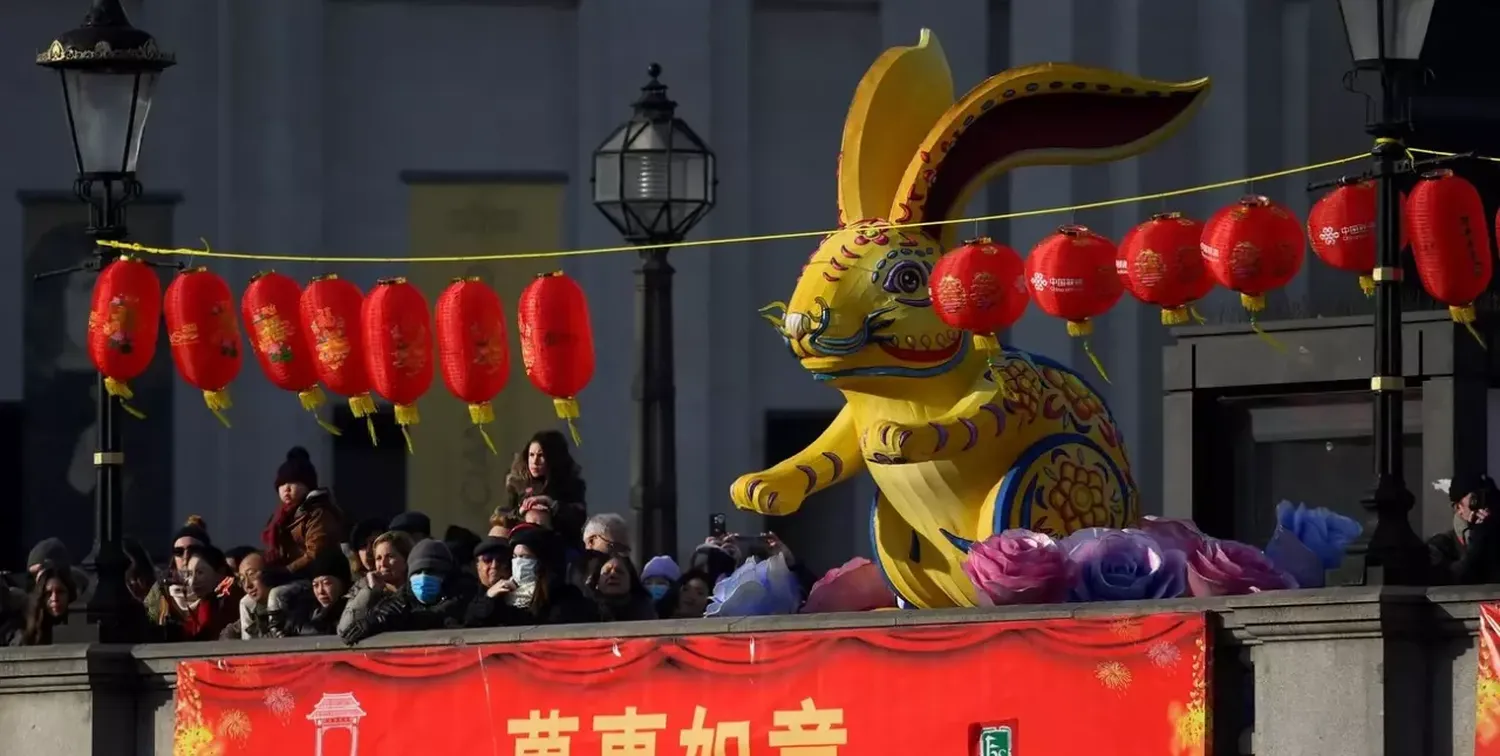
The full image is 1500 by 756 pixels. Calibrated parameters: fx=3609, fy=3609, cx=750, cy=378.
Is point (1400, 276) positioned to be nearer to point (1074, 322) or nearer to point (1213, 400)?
point (1074, 322)

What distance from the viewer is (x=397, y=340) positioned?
61.2 feet

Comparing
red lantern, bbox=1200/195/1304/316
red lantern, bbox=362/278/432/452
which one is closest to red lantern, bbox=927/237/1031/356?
red lantern, bbox=1200/195/1304/316

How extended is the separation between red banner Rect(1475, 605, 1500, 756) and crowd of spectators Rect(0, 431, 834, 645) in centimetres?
432

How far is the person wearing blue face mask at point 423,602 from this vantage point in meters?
16.2

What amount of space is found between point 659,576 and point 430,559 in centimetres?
188

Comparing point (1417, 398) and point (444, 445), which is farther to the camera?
point (444, 445)

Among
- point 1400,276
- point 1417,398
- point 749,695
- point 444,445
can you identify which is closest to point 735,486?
point 749,695

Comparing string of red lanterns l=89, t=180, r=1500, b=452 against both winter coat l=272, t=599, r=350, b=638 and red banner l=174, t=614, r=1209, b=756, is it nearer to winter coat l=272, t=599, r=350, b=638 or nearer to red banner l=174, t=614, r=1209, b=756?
winter coat l=272, t=599, r=350, b=638

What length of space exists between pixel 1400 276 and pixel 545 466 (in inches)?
228

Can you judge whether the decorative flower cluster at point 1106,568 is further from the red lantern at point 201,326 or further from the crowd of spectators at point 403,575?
the red lantern at point 201,326

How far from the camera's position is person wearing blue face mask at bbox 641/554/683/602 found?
1752 cm

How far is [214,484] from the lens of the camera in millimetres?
30078

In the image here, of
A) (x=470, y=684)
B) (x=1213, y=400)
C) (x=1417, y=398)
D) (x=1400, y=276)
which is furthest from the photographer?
(x=1213, y=400)

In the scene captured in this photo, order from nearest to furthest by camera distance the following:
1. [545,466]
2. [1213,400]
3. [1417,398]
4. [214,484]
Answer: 1. [545,466]
2. [1417,398]
3. [1213,400]
4. [214,484]
